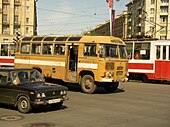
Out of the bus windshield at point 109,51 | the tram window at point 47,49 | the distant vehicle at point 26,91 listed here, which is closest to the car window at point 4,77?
the distant vehicle at point 26,91

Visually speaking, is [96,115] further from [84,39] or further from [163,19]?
[163,19]

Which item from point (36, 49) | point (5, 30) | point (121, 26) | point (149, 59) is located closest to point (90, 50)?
point (36, 49)

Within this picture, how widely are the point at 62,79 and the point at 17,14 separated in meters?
77.9

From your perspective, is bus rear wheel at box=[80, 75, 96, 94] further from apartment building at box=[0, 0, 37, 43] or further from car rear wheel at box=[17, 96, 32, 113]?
apartment building at box=[0, 0, 37, 43]

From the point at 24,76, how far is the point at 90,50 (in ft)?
20.5

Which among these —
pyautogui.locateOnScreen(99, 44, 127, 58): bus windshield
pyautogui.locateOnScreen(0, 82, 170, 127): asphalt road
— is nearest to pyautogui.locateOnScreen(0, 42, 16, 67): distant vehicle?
pyautogui.locateOnScreen(99, 44, 127, 58): bus windshield

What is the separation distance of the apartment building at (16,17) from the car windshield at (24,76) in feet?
259

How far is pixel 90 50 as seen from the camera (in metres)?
18.7

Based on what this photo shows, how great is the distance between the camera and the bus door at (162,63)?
990 inches

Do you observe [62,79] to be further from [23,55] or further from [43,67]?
[23,55]

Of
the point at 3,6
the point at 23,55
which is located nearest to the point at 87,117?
the point at 23,55

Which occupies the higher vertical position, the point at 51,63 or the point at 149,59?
the point at 149,59

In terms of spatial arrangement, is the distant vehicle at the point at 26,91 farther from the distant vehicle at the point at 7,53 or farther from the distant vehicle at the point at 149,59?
the distant vehicle at the point at 7,53

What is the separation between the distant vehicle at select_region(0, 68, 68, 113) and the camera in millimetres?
11891
